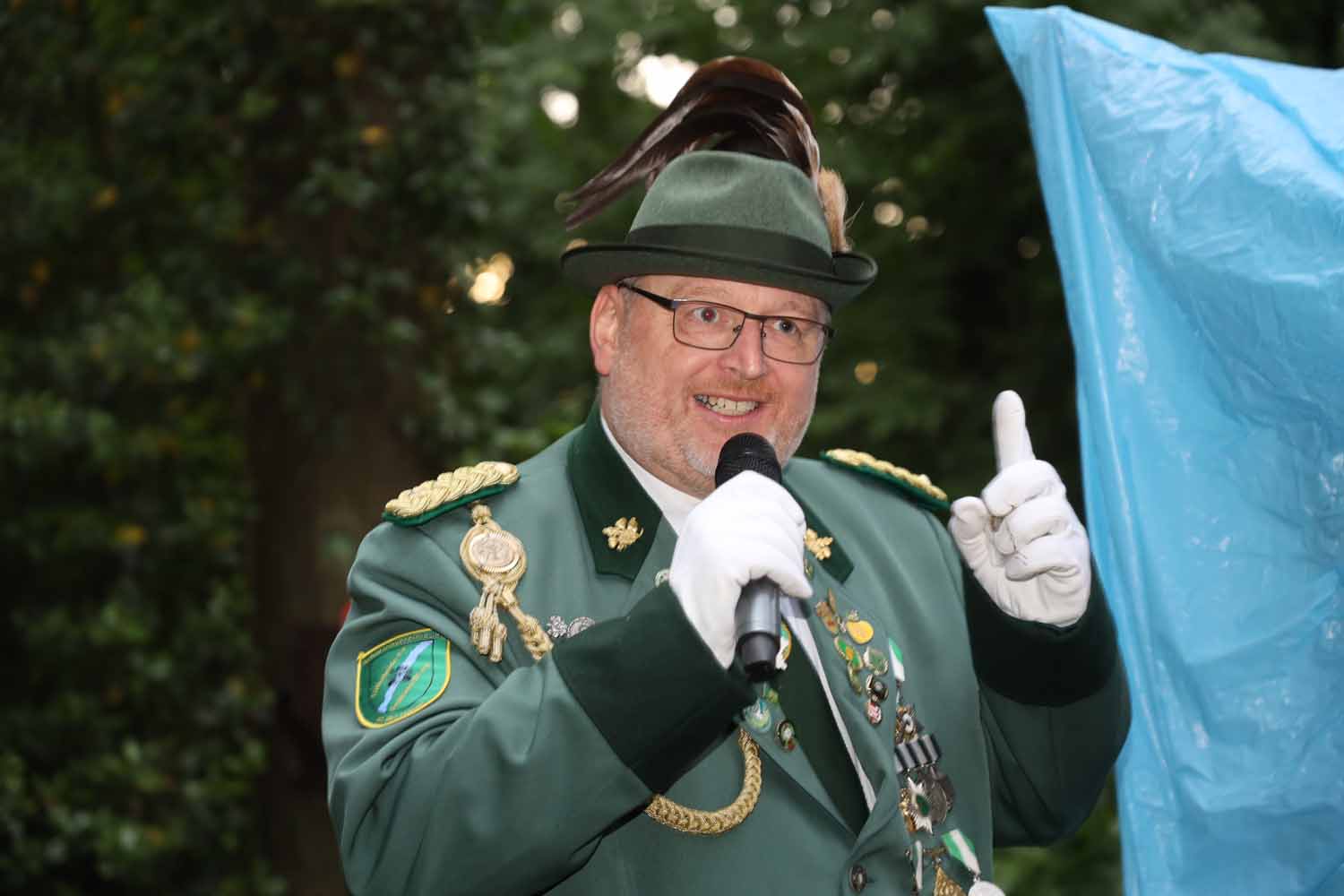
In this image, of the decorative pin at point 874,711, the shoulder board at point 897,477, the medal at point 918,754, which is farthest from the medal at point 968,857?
the shoulder board at point 897,477

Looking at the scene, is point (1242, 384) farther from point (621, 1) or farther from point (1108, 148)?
point (621, 1)

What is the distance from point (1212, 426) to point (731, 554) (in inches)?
38.9

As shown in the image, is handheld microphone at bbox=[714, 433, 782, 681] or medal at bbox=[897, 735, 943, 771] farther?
medal at bbox=[897, 735, 943, 771]

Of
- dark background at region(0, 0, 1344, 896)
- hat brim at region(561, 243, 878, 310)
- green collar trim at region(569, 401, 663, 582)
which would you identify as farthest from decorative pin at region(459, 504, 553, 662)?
dark background at region(0, 0, 1344, 896)

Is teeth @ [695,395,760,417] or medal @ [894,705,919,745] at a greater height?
teeth @ [695,395,760,417]

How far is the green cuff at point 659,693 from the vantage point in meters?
2.06

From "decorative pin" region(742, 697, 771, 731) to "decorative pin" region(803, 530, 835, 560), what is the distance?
→ 0.37 metres

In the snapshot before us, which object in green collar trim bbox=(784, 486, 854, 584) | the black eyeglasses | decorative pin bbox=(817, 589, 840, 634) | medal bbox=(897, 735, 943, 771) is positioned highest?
the black eyeglasses

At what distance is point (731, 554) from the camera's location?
2.00m

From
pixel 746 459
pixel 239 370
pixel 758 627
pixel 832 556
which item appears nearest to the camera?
pixel 758 627

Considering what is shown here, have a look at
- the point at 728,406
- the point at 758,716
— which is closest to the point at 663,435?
the point at 728,406

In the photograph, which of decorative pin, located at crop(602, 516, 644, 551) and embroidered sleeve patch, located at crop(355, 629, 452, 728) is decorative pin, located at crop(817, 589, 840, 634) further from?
embroidered sleeve patch, located at crop(355, 629, 452, 728)

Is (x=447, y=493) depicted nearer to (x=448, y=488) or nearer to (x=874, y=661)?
(x=448, y=488)

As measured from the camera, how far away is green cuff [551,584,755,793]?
2.06m
